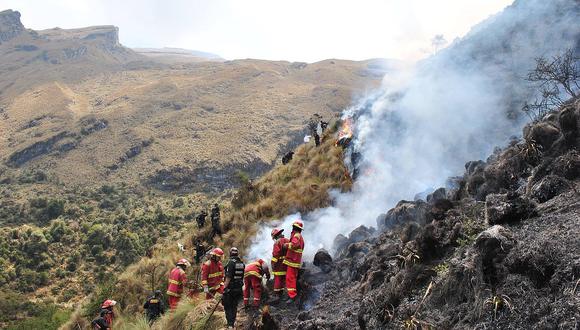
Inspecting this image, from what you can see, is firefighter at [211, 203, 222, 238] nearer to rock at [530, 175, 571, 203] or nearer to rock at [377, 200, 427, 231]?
rock at [377, 200, 427, 231]

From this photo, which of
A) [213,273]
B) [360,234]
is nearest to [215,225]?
[360,234]

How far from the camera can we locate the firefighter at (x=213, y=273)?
11.1 m

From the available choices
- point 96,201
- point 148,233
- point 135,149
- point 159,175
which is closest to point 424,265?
point 148,233

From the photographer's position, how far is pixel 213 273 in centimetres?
1127

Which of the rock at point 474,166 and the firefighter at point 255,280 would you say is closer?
the firefighter at point 255,280

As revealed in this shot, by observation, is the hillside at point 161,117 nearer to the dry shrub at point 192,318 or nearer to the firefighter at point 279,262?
the firefighter at point 279,262

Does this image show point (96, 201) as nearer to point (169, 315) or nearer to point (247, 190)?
point (247, 190)

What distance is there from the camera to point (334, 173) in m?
18.0

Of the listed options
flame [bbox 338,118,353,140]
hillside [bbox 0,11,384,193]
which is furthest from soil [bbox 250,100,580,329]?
hillside [bbox 0,11,384,193]

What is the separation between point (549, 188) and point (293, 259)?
4.77 m

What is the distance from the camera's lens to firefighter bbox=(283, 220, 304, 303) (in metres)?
10.0

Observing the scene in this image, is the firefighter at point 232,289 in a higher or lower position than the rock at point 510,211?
lower

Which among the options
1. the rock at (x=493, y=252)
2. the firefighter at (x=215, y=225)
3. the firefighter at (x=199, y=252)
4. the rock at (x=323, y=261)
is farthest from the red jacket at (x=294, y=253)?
the firefighter at (x=215, y=225)

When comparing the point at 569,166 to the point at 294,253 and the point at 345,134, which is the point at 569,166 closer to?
the point at 294,253
